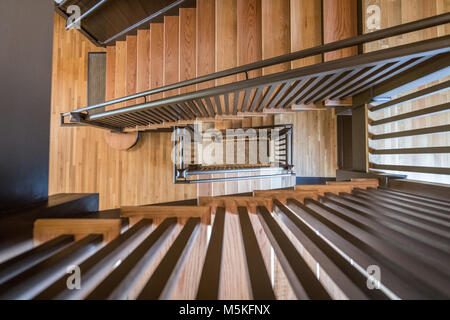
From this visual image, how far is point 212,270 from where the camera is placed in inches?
17.6

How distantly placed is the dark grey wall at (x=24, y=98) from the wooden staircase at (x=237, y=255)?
25 cm

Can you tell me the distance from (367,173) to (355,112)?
1.99ft

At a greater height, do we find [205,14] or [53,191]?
[205,14]

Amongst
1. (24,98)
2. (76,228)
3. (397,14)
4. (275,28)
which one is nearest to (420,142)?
(397,14)

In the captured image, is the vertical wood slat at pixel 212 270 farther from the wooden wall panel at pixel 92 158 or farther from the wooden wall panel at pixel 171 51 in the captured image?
the wooden wall panel at pixel 92 158

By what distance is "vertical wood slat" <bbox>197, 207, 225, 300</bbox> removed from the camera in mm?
385

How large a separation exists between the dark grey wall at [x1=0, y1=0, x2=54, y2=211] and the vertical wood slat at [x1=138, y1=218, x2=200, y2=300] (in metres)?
0.71

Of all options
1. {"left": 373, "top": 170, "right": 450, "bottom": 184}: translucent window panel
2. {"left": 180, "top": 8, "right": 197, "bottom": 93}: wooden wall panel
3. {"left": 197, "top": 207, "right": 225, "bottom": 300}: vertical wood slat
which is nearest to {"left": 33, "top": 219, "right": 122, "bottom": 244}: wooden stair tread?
{"left": 197, "top": 207, "right": 225, "bottom": 300}: vertical wood slat

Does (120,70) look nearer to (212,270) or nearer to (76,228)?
(76,228)

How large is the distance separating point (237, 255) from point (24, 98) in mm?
1074

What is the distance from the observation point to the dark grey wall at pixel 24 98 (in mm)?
698
